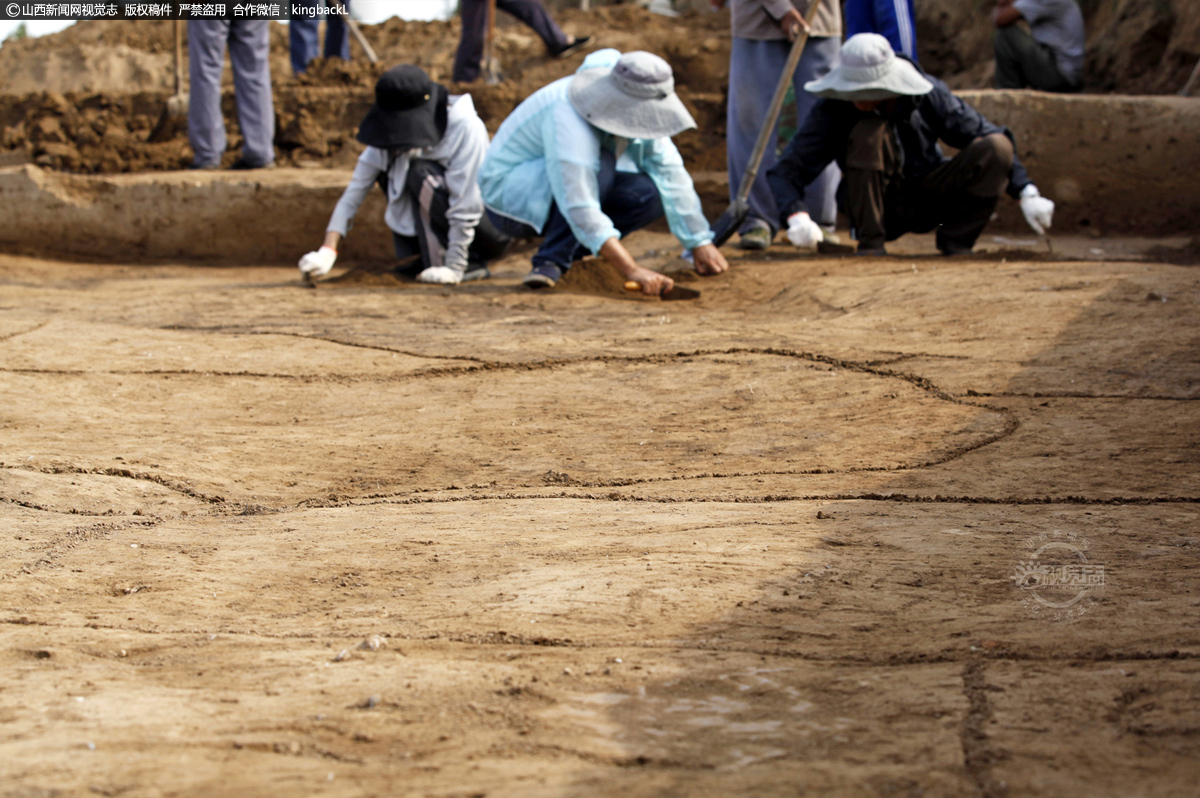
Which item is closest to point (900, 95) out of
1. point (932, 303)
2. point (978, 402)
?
point (932, 303)

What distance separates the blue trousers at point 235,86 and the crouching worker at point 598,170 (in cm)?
218

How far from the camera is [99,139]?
6.63 meters

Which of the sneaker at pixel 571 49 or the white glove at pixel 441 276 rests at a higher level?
the sneaker at pixel 571 49

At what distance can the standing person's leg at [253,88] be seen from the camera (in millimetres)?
5914

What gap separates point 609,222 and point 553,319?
1.73 feet

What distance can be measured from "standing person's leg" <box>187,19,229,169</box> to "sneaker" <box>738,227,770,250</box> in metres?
3.00

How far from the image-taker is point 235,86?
5945 mm

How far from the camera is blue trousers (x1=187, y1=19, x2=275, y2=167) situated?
5.79 metres

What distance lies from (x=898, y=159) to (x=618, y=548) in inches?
127

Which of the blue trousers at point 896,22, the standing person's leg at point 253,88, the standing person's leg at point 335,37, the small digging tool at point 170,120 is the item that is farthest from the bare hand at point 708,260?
the standing person's leg at point 335,37

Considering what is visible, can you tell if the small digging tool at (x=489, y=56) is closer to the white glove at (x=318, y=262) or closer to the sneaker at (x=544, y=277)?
the white glove at (x=318, y=262)

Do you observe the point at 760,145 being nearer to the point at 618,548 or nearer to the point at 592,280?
the point at 592,280

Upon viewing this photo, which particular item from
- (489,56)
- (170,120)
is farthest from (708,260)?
(170,120)

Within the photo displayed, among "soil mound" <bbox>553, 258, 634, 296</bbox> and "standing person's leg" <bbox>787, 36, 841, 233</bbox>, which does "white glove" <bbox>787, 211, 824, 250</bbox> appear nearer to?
"standing person's leg" <bbox>787, 36, 841, 233</bbox>
